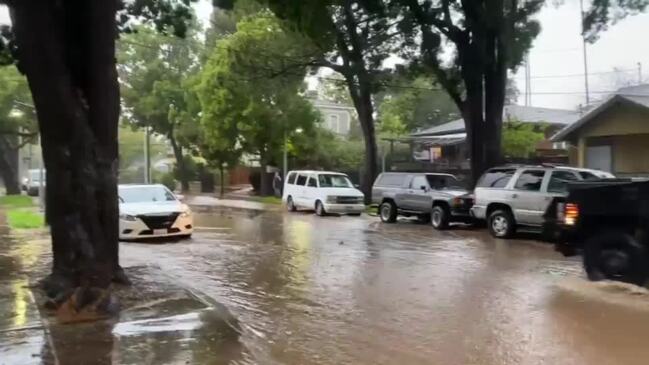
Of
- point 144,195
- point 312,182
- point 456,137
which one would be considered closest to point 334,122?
point 456,137

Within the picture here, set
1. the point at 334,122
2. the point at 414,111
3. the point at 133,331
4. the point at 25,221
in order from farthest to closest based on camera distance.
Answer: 1. the point at 334,122
2. the point at 414,111
3. the point at 25,221
4. the point at 133,331

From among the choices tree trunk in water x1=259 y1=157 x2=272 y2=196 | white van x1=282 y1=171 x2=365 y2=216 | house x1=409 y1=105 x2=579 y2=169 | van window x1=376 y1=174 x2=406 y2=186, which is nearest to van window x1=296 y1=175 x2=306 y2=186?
white van x1=282 y1=171 x2=365 y2=216

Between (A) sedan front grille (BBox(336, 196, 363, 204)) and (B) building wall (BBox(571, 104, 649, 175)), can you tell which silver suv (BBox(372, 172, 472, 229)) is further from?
(B) building wall (BBox(571, 104, 649, 175))

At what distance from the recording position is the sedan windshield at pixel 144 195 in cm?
1961

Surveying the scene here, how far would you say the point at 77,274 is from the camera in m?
9.37

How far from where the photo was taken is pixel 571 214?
11.3 m

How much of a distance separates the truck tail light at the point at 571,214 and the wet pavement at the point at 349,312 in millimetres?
958

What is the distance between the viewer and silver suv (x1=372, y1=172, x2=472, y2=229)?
22.5m

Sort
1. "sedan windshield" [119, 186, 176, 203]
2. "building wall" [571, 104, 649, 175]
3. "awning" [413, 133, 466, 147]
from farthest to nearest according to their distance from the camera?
"awning" [413, 133, 466, 147], "building wall" [571, 104, 649, 175], "sedan windshield" [119, 186, 176, 203]

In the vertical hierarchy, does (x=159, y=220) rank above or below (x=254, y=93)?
below

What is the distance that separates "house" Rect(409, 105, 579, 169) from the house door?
826 cm

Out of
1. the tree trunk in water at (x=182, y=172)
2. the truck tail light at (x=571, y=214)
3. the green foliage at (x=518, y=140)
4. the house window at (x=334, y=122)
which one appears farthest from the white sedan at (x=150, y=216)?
the house window at (x=334, y=122)

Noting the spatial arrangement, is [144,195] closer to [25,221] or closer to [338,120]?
[25,221]

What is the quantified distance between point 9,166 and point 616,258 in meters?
43.6
